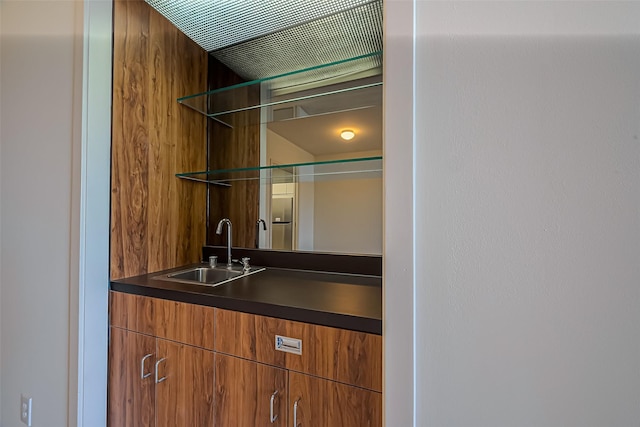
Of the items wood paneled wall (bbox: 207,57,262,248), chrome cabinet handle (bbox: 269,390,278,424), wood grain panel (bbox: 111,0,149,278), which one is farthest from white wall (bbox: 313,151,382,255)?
wood grain panel (bbox: 111,0,149,278)

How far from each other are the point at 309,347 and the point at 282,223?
94cm

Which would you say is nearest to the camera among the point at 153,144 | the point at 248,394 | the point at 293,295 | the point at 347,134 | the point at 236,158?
the point at 248,394

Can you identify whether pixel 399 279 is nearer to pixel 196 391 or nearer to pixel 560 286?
pixel 560 286

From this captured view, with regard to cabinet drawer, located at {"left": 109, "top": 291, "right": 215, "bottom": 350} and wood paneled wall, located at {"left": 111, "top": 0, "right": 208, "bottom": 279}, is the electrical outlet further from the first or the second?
wood paneled wall, located at {"left": 111, "top": 0, "right": 208, "bottom": 279}

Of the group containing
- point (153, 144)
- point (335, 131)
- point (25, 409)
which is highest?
point (335, 131)

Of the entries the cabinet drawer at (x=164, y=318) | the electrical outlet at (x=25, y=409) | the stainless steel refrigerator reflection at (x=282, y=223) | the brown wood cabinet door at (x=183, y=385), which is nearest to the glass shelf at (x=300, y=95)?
the stainless steel refrigerator reflection at (x=282, y=223)

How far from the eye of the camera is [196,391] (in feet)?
3.58

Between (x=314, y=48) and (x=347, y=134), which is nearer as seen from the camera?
(x=347, y=134)

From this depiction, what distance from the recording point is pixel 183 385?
1118 millimetres

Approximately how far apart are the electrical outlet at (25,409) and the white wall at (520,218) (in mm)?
1734

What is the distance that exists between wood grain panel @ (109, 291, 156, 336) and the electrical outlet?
61cm

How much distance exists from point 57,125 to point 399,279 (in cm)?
158

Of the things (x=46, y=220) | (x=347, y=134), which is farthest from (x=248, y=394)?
(x=347, y=134)

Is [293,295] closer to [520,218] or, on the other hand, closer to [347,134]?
[520,218]
